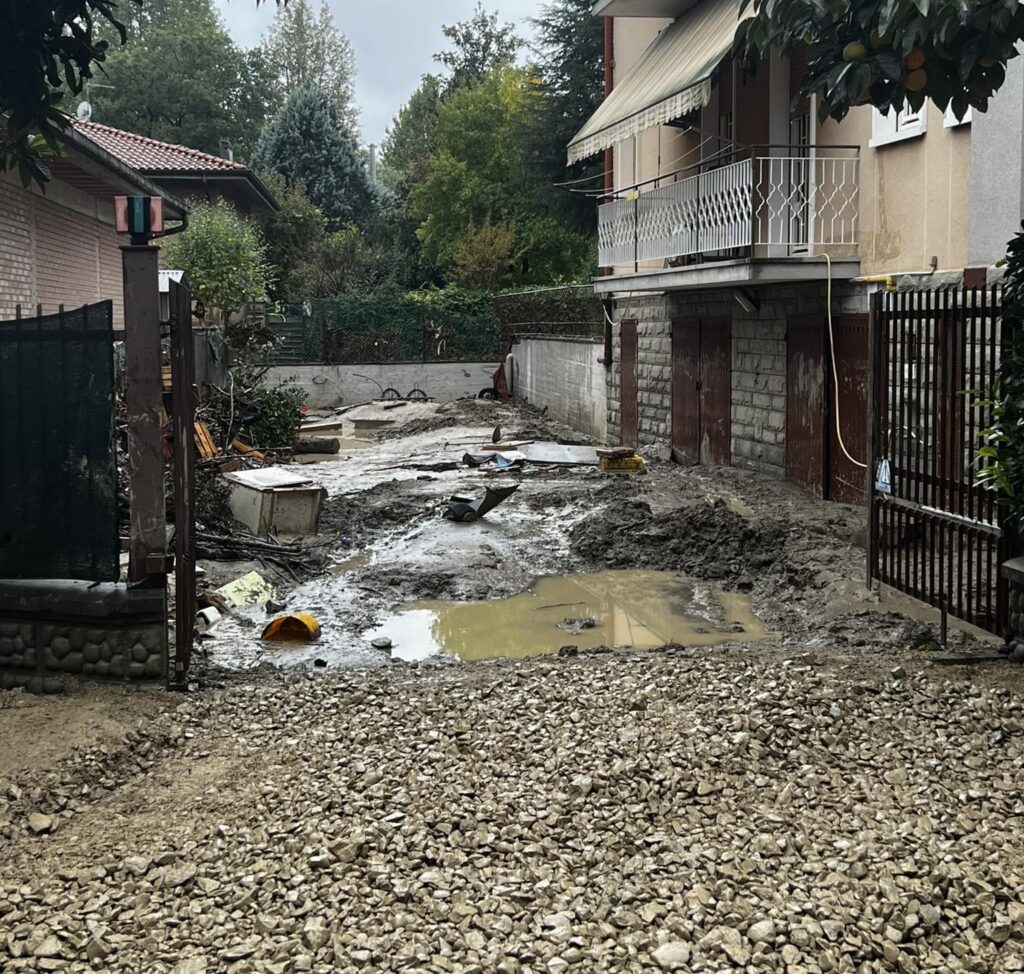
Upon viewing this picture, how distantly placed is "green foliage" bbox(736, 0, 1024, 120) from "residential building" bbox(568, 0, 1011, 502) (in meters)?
4.20

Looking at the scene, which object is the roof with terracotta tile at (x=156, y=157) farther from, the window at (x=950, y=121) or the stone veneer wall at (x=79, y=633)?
the stone veneer wall at (x=79, y=633)

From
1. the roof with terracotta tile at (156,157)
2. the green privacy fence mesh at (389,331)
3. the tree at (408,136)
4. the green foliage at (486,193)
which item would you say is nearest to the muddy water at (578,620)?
the roof with terracotta tile at (156,157)

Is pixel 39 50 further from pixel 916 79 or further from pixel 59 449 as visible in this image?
pixel 916 79

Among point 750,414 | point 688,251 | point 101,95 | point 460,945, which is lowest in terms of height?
point 460,945

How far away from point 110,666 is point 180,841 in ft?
7.47

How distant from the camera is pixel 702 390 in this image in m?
18.2

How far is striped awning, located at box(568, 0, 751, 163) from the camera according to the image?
13.6m

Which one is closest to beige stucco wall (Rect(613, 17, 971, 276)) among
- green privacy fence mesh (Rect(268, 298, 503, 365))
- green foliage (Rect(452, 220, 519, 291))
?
green privacy fence mesh (Rect(268, 298, 503, 365))

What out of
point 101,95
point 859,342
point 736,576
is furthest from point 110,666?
point 101,95

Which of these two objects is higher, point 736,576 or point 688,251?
point 688,251

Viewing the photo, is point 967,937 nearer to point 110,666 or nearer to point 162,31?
point 110,666

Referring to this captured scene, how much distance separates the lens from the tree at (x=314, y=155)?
50250 mm

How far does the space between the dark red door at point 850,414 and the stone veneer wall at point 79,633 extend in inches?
330

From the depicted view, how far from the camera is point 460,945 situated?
158 inches
